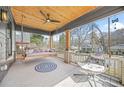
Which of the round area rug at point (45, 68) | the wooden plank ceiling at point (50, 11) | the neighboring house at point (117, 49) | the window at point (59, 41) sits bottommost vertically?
the round area rug at point (45, 68)

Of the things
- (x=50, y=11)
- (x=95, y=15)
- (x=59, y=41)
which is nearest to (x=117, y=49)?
(x=95, y=15)

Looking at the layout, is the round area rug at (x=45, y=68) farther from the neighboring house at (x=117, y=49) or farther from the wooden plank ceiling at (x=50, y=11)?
the neighboring house at (x=117, y=49)

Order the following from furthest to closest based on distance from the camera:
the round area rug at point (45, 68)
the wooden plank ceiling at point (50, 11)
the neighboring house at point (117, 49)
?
the round area rug at point (45, 68) → the wooden plank ceiling at point (50, 11) → the neighboring house at point (117, 49)

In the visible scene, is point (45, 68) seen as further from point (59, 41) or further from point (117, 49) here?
point (117, 49)

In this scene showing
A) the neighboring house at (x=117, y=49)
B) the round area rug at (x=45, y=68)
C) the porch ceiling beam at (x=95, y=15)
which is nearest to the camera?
the porch ceiling beam at (x=95, y=15)

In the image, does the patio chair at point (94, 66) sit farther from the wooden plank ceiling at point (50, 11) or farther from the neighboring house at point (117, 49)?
the wooden plank ceiling at point (50, 11)

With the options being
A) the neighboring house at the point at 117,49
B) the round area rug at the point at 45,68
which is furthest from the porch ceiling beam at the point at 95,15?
the round area rug at the point at 45,68

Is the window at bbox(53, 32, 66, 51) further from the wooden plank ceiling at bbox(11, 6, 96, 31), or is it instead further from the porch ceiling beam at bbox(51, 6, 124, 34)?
the wooden plank ceiling at bbox(11, 6, 96, 31)

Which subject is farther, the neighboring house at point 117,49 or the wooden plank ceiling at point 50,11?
the wooden plank ceiling at point 50,11

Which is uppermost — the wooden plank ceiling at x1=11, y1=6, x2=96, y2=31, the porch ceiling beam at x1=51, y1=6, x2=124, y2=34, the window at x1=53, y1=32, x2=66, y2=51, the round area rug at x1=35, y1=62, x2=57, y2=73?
the wooden plank ceiling at x1=11, y1=6, x2=96, y2=31

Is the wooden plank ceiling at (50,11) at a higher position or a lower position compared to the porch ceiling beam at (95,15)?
higher

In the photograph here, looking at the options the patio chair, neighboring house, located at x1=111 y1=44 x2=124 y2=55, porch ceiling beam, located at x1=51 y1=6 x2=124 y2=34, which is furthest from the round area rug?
neighboring house, located at x1=111 y1=44 x2=124 y2=55
